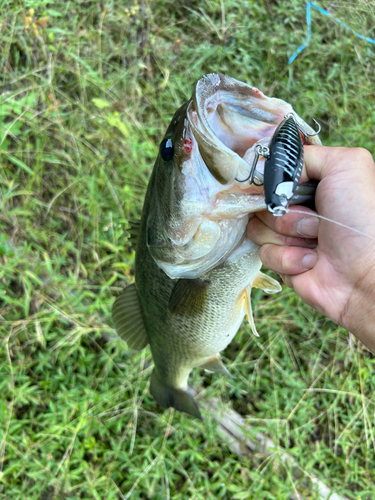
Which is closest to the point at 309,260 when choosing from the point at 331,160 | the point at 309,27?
the point at 331,160

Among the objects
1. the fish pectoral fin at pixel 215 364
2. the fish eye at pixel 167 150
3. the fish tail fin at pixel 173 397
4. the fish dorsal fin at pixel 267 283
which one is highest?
the fish eye at pixel 167 150

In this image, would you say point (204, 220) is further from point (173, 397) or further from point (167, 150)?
point (173, 397)

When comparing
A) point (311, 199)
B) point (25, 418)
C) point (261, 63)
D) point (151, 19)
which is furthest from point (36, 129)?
point (311, 199)

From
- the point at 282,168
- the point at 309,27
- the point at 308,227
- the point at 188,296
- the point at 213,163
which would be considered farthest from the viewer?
the point at 309,27

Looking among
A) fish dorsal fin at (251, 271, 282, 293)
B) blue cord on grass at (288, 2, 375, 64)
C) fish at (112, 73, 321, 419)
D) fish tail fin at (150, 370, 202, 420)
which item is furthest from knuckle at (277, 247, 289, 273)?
blue cord on grass at (288, 2, 375, 64)

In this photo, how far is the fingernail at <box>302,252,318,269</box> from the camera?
1.30 m

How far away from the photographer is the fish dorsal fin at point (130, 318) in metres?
2.02

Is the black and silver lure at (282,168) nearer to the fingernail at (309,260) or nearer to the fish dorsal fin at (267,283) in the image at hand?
the fingernail at (309,260)

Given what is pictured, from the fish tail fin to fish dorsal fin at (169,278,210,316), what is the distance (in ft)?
2.75

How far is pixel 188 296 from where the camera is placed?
1.61m

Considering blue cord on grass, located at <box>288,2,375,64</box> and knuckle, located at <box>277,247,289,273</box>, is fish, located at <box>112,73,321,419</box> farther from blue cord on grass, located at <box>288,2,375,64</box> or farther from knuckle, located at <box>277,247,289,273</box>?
blue cord on grass, located at <box>288,2,375,64</box>

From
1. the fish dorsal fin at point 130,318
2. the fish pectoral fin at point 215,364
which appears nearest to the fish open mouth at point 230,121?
the fish dorsal fin at point 130,318

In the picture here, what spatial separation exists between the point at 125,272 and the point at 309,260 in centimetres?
173

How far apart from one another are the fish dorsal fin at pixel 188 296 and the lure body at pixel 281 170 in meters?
0.66
